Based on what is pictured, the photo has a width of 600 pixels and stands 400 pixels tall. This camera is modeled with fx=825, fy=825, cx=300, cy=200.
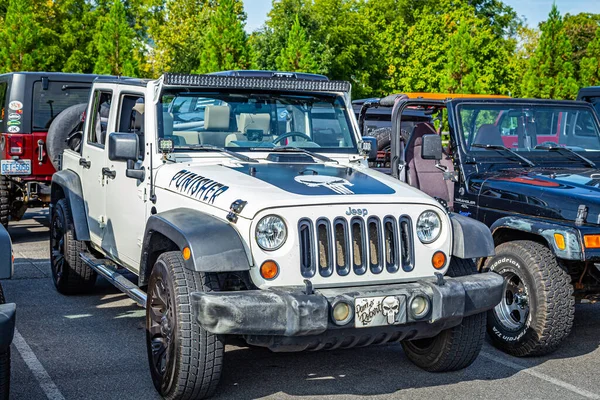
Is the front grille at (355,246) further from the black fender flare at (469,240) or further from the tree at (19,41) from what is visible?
the tree at (19,41)

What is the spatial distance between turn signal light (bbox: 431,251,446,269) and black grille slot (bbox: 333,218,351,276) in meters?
0.60

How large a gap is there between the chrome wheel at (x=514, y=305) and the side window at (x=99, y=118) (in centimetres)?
352

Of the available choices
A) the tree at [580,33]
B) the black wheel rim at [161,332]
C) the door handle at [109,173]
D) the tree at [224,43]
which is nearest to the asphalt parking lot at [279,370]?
the black wheel rim at [161,332]

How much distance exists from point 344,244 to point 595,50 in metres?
27.3

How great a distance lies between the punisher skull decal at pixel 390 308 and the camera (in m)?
4.57

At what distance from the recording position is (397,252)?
484cm

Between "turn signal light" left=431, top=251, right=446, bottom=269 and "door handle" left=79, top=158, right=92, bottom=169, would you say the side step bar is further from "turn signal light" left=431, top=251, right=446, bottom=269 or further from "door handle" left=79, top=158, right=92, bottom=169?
"turn signal light" left=431, top=251, right=446, bottom=269

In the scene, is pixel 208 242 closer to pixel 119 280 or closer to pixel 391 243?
pixel 391 243

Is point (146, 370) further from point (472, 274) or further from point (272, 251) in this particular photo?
point (472, 274)

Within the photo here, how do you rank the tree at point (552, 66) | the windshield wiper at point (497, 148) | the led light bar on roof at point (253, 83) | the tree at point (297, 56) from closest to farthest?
the led light bar on roof at point (253, 83), the windshield wiper at point (497, 148), the tree at point (552, 66), the tree at point (297, 56)

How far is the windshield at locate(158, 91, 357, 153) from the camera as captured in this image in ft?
19.2

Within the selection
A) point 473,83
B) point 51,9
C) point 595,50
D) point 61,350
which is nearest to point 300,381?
point 61,350

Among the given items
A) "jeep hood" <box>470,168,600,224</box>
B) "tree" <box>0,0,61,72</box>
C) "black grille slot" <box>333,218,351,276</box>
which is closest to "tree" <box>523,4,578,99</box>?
"tree" <box>0,0,61,72</box>

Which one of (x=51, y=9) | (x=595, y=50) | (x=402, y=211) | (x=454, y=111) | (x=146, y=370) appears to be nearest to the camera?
(x=402, y=211)
